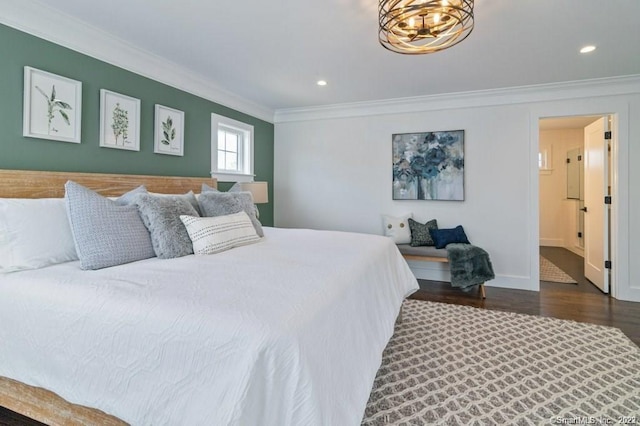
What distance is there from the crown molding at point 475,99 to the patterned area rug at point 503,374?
2549 mm

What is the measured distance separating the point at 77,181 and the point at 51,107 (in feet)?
1.72

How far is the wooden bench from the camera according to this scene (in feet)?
12.6

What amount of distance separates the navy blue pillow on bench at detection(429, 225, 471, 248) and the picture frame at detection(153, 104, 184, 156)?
3154 mm

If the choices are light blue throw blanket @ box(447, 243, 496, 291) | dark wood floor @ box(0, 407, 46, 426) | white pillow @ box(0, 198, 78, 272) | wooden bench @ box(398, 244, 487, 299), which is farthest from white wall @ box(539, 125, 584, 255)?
dark wood floor @ box(0, 407, 46, 426)

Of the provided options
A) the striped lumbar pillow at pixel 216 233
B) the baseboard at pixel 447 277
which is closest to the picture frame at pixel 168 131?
the striped lumbar pillow at pixel 216 233

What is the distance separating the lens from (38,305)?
4.33 feet

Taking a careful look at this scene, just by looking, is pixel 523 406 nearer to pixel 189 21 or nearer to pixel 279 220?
pixel 189 21

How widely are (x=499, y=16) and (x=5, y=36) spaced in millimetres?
3238

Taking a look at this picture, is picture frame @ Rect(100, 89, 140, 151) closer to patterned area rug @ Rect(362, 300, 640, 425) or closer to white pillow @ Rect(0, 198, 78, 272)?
white pillow @ Rect(0, 198, 78, 272)

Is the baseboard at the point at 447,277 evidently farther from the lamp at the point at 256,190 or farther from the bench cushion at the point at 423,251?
the lamp at the point at 256,190

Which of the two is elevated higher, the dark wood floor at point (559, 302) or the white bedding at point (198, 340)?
the white bedding at point (198, 340)

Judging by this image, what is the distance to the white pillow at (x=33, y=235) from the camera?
5.36 ft

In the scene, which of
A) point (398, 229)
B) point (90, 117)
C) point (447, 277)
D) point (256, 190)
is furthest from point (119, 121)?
point (447, 277)

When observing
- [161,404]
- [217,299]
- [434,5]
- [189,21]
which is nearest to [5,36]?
[189,21]
